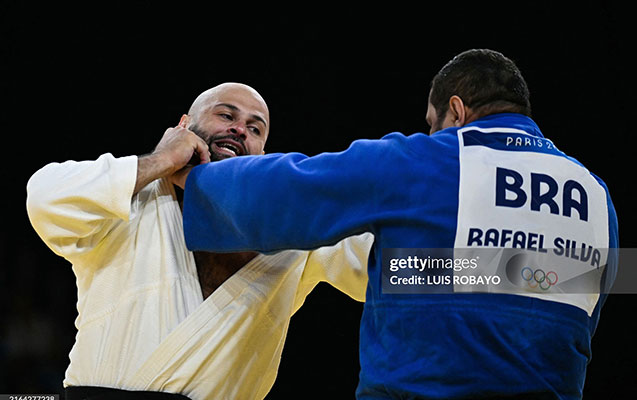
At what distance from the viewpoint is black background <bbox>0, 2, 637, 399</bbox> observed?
394 centimetres

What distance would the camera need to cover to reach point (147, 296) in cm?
178

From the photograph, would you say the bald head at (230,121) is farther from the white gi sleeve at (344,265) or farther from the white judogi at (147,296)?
the white gi sleeve at (344,265)

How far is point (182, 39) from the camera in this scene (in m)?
4.42

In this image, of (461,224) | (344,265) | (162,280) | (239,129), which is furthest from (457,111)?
(162,280)

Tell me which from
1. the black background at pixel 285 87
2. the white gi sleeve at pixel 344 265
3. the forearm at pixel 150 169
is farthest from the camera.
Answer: the black background at pixel 285 87

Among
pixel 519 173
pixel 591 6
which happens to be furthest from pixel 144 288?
pixel 591 6

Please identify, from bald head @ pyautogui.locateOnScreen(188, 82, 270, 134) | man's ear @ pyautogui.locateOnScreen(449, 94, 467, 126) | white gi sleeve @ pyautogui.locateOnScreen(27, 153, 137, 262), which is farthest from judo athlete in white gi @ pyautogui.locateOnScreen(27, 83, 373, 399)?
man's ear @ pyautogui.locateOnScreen(449, 94, 467, 126)

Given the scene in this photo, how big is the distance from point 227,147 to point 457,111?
75 cm

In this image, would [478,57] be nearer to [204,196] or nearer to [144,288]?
[204,196]

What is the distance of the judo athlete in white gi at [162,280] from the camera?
170cm

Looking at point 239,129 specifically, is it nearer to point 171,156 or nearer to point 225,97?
point 225,97

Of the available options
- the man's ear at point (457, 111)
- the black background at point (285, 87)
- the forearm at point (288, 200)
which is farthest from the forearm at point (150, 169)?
the black background at point (285, 87)

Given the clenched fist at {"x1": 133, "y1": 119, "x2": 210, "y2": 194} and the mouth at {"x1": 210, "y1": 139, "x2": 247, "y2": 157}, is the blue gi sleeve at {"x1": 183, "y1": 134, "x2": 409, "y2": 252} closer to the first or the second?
the clenched fist at {"x1": 133, "y1": 119, "x2": 210, "y2": 194}

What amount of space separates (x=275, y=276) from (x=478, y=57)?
2.72 ft
